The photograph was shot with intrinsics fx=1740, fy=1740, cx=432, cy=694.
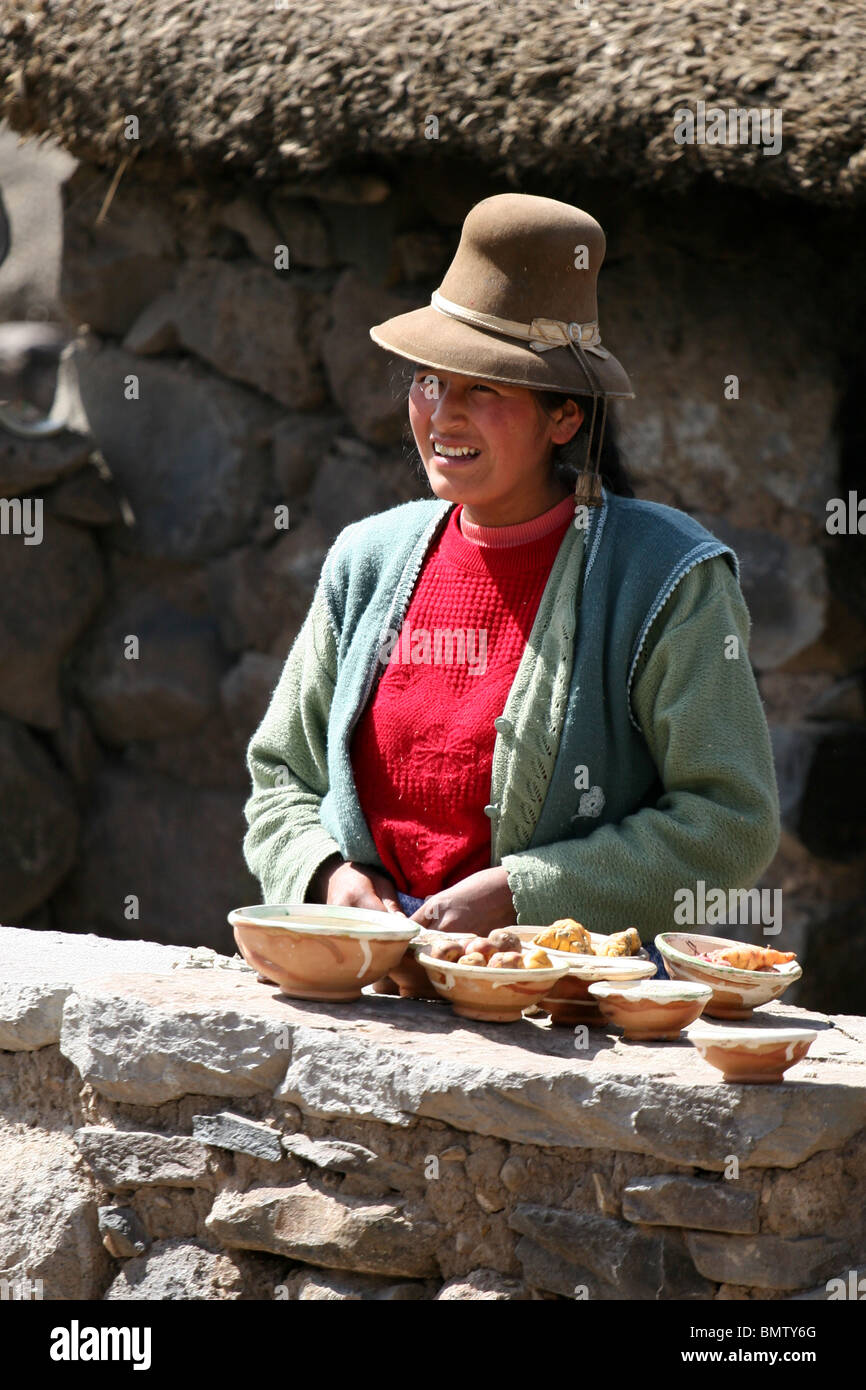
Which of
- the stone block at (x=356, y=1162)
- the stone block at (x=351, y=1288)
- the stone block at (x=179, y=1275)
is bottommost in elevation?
the stone block at (x=179, y=1275)

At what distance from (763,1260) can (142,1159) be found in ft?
2.70

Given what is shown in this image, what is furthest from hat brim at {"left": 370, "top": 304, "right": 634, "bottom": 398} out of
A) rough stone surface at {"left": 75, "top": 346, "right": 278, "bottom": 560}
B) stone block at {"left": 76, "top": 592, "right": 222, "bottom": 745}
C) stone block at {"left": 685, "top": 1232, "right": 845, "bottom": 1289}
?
stone block at {"left": 76, "top": 592, "right": 222, "bottom": 745}

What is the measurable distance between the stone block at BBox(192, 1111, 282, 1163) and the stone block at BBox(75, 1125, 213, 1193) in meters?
0.03

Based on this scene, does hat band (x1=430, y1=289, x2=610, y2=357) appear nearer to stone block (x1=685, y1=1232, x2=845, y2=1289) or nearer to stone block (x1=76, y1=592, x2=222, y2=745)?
stone block (x1=685, y1=1232, x2=845, y2=1289)

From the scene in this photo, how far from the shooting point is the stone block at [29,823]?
5.82 meters

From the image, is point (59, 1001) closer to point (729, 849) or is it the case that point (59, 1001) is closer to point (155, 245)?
point (729, 849)

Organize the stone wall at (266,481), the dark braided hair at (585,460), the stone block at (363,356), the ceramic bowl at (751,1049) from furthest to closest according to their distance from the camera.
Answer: the stone block at (363,356) → the stone wall at (266,481) → the dark braided hair at (585,460) → the ceramic bowl at (751,1049)

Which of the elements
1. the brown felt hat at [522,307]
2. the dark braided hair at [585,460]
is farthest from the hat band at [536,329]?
the dark braided hair at [585,460]

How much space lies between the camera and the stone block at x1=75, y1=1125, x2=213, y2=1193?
2258 millimetres

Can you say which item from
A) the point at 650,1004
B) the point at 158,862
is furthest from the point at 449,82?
the point at 650,1004

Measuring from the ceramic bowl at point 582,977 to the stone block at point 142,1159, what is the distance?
0.50 meters

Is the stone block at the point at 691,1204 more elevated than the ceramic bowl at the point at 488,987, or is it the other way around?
the ceramic bowl at the point at 488,987

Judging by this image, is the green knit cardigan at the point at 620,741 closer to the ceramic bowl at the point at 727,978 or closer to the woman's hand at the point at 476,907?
the woman's hand at the point at 476,907

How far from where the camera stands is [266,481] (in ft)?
18.3
